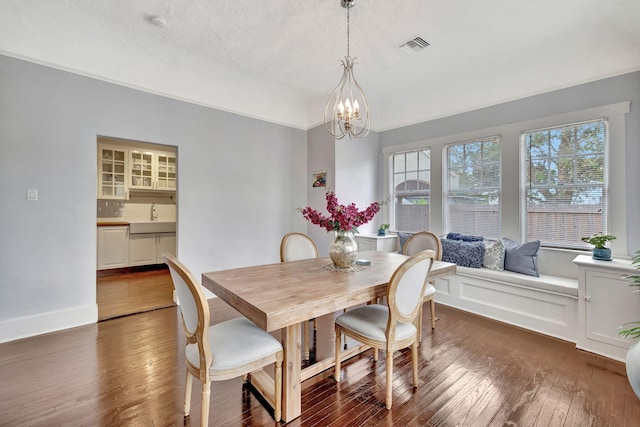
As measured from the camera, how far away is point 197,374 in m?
1.47

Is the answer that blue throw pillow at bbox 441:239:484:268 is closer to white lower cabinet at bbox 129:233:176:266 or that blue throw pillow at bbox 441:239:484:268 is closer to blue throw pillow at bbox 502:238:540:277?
blue throw pillow at bbox 502:238:540:277

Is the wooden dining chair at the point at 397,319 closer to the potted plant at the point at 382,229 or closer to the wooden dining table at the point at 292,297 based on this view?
the wooden dining table at the point at 292,297

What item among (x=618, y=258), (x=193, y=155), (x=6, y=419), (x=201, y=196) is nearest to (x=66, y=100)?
(x=193, y=155)

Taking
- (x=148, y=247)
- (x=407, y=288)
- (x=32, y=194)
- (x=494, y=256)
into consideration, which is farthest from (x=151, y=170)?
(x=494, y=256)

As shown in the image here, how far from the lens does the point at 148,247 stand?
530 cm

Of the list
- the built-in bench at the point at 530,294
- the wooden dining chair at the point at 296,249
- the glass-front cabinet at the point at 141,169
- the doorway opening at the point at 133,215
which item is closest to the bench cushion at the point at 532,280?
the built-in bench at the point at 530,294

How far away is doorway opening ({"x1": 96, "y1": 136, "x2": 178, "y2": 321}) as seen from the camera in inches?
189

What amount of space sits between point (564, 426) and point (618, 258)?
2.01 metres

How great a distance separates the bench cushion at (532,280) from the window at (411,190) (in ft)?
4.02

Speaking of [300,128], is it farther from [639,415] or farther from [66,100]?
[639,415]

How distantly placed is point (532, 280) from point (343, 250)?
2185mm

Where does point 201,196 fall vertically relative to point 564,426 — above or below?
above

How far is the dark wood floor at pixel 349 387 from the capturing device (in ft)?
5.46

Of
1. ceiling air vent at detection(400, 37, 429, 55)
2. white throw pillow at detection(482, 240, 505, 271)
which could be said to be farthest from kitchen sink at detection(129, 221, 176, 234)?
white throw pillow at detection(482, 240, 505, 271)
